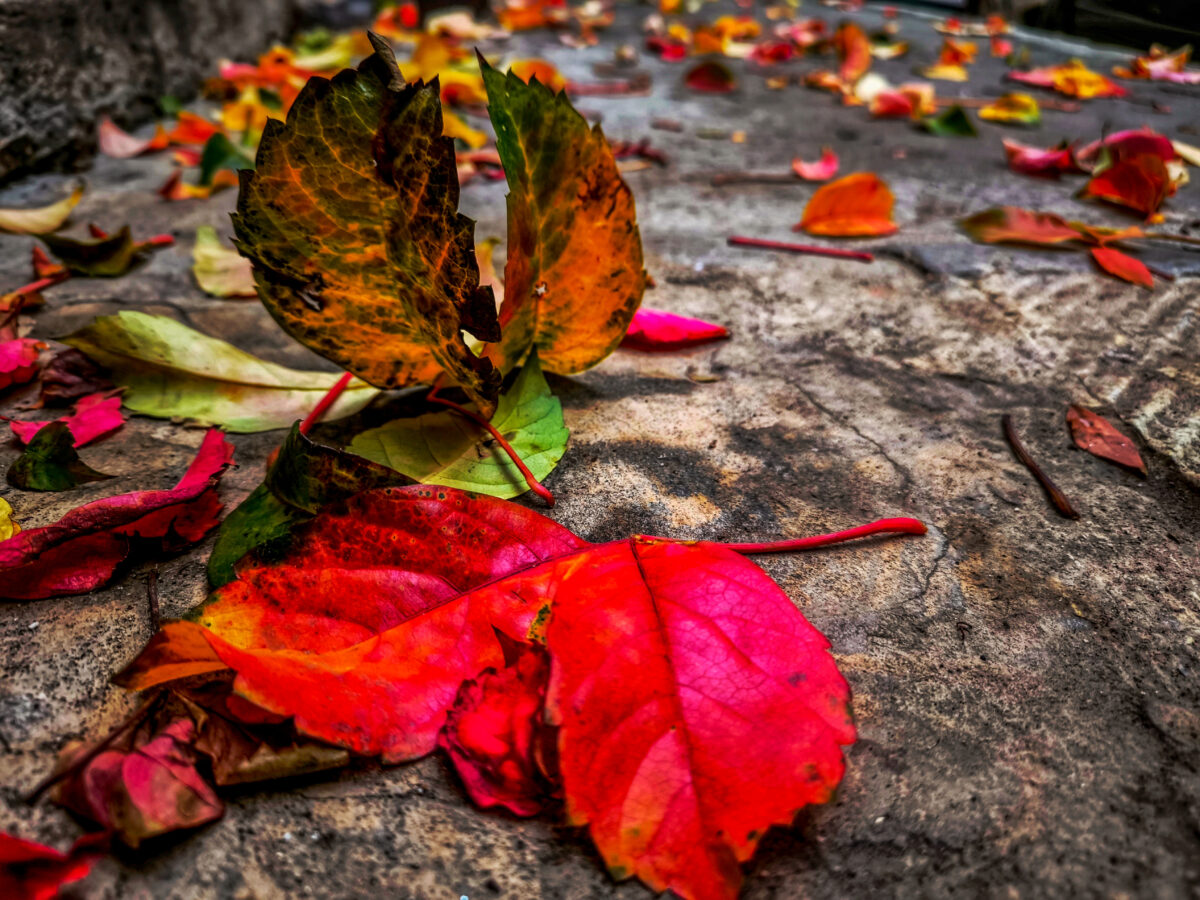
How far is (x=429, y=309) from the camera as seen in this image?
2.15 ft

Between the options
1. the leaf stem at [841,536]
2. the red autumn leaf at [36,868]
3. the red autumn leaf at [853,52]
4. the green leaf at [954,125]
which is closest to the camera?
the red autumn leaf at [36,868]

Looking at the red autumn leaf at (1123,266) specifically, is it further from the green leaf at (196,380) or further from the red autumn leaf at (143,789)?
the red autumn leaf at (143,789)

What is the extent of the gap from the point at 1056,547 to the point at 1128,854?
1.06 ft

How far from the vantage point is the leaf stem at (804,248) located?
1362 mm

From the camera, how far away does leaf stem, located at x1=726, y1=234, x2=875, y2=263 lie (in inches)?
53.6

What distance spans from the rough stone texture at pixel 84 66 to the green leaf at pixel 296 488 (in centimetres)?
136

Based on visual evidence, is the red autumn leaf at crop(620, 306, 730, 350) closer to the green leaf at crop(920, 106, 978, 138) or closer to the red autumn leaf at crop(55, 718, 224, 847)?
the red autumn leaf at crop(55, 718, 224, 847)

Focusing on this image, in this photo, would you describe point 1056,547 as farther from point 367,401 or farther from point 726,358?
point 367,401

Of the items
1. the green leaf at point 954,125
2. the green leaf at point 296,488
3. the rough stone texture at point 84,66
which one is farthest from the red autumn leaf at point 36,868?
the green leaf at point 954,125

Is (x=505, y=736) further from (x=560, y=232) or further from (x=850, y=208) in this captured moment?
(x=850, y=208)

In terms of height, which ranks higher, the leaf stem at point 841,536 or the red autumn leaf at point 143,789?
the red autumn leaf at point 143,789

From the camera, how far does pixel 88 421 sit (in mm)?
848

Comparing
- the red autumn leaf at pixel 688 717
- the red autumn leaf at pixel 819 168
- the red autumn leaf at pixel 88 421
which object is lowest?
the red autumn leaf at pixel 819 168

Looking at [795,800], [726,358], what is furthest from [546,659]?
[726,358]
